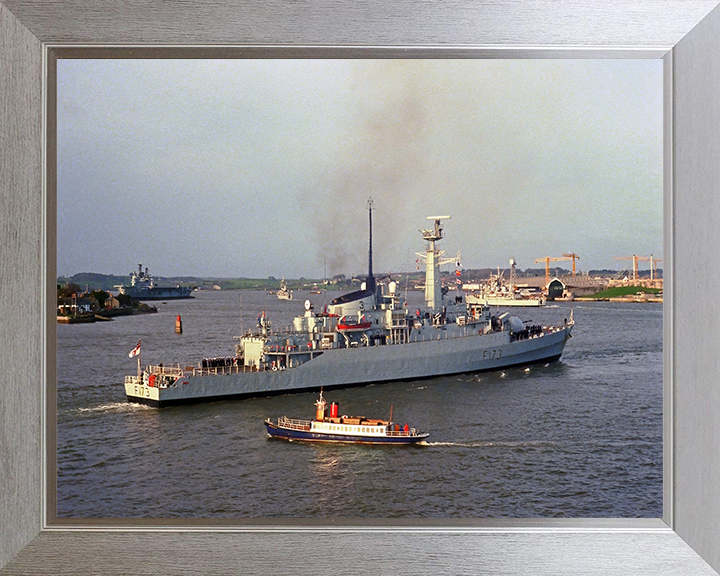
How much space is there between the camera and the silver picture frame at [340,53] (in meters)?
2.12

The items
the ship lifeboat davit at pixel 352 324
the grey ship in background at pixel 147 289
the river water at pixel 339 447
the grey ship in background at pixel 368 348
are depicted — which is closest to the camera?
the river water at pixel 339 447

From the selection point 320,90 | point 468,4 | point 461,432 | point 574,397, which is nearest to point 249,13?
point 320,90

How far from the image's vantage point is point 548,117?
255 cm

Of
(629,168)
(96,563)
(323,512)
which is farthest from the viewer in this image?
(629,168)

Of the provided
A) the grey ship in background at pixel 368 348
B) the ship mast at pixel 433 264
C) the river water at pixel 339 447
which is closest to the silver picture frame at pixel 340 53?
the river water at pixel 339 447

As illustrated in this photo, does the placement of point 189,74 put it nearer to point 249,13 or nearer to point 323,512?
point 249,13

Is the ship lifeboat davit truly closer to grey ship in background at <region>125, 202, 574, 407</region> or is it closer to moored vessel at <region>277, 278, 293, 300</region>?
grey ship in background at <region>125, 202, 574, 407</region>

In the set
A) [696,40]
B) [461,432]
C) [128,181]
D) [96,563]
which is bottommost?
[96,563]

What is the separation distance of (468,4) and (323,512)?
6.31 ft

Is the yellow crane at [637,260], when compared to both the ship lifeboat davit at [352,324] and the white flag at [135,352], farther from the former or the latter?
the white flag at [135,352]

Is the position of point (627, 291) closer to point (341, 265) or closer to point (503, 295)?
point (503, 295)

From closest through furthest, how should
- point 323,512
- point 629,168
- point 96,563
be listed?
point 96,563, point 323,512, point 629,168

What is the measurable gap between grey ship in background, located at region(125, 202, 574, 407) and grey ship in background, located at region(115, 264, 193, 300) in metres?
0.29

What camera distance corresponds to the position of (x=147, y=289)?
254cm
